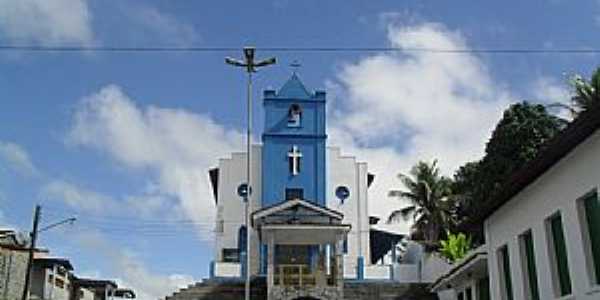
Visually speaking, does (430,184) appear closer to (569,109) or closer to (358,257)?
(358,257)

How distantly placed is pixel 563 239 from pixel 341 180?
28.1 m

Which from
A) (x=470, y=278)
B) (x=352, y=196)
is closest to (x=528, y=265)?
(x=470, y=278)

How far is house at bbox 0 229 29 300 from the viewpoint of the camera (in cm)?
3447

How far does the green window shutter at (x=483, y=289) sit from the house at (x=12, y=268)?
2221cm

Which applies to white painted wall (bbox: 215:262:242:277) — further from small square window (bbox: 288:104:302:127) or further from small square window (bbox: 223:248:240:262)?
small square window (bbox: 288:104:302:127)

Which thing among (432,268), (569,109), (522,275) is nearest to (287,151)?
(432,268)

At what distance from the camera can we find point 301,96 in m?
41.4

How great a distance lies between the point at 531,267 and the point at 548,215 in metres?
1.79

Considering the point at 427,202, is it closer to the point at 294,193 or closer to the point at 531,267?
the point at 294,193

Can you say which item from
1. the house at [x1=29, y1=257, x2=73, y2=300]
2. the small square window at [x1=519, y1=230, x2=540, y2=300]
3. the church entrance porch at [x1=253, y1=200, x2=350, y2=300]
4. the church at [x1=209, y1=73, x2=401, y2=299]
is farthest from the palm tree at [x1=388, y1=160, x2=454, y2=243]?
the small square window at [x1=519, y1=230, x2=540, y2=300]

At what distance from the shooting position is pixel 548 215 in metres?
14.1

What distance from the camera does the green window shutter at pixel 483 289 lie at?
21.0 m

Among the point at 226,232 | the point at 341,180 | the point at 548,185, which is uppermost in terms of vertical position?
the point at 341,180

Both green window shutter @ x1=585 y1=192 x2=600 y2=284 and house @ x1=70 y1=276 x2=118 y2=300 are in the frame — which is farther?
house @ x1=70 y1=276 x2=118 y2=300
